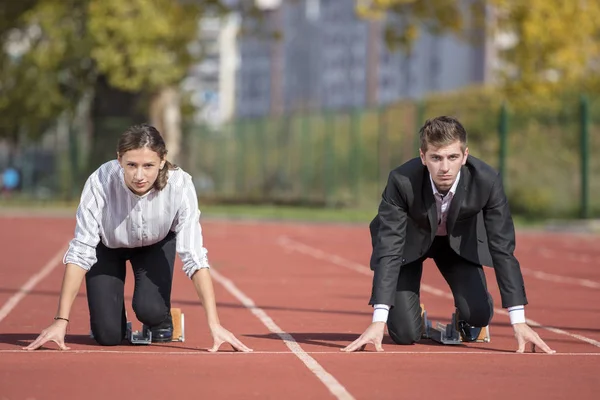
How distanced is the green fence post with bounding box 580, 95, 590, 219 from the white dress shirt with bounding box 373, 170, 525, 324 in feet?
72.1

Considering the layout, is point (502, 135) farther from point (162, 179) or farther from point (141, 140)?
point (141, 140)

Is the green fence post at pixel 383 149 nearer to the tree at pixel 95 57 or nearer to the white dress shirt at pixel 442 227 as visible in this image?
the tree at pixel 95 57

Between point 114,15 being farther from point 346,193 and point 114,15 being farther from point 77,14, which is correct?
point 346,193

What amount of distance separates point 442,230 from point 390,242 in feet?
1.87

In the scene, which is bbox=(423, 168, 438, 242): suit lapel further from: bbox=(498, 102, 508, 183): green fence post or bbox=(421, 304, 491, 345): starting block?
bbox=(498, 102, 508, 183): green fence post

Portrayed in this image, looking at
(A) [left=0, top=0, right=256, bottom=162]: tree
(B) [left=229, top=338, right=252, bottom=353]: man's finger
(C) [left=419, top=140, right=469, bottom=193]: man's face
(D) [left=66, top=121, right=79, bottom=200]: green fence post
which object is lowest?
(D) [left=66, top=121, right=79, bottom=200]: green fence post

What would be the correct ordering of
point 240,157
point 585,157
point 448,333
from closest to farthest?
point 448,333, point 585,157, point 240,157

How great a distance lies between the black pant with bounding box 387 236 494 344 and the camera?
10.1m

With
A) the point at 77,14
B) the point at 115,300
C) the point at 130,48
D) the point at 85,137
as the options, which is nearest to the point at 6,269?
the point at 115,300

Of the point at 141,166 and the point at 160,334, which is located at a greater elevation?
the point at 141,166

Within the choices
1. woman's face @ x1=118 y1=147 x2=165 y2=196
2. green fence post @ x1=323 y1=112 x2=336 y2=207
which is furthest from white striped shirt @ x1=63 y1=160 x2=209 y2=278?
green fence post @ x1=323 y1=112 x2=336 y2=207

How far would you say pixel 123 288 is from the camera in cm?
1019

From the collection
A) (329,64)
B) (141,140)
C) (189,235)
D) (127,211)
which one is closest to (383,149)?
(127,211)

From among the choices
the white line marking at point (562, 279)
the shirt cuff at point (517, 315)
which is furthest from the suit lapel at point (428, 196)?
the white line marking at point (562, 279)
